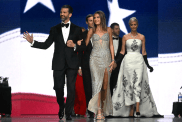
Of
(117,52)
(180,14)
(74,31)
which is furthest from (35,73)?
(180,14)

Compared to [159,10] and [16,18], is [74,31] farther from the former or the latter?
[159,10]

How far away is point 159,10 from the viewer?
7672 mm

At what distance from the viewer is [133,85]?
5.96 meters

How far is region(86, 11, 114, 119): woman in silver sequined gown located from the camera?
4711 millimetres

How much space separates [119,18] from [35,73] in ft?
8.95

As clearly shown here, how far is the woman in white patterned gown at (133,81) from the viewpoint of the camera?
233 inches

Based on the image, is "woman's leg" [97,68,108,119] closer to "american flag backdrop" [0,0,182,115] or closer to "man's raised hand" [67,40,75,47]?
"man's raised hand" [67,40,75,47]

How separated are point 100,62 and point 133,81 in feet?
4.85

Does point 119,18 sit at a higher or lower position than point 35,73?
higher

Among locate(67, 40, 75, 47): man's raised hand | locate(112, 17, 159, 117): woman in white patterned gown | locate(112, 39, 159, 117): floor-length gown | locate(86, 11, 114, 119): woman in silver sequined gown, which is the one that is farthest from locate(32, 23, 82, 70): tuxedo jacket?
locate(112, 39, 159, 117): floor-length gown

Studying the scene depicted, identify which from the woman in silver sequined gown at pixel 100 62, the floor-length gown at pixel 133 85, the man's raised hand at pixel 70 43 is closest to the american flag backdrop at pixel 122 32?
the floor-length gown at pixel 133 85

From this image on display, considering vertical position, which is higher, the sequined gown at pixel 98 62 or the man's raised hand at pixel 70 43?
the man's raised hand at pixel 70 43

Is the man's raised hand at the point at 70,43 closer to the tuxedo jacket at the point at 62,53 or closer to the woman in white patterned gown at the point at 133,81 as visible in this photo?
the tuxedo jacket at the point at 62,53

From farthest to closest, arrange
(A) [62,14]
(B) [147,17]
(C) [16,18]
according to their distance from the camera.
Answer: (B) [147,17]
(C) [16,18]
(A) [62,14]
